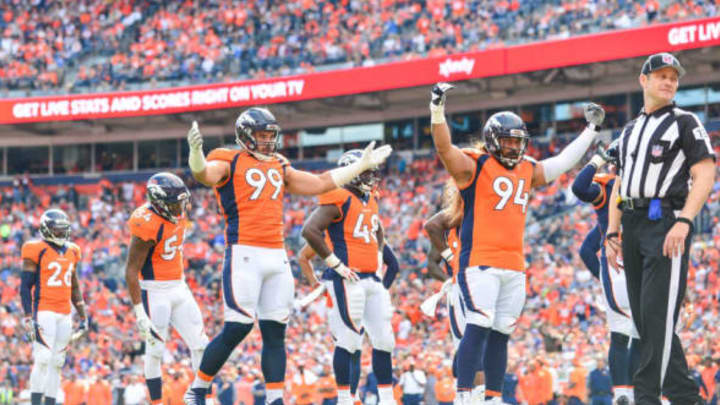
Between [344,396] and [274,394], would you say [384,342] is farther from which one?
[274,394]

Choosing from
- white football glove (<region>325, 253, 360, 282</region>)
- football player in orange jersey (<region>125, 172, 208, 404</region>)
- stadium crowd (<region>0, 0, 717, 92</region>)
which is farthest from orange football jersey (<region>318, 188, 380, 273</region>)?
stadium crowd (<region>0, 0, 717, 92</region>)

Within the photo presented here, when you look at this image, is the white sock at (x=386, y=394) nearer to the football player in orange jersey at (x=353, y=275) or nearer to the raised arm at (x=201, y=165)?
the football player in orange jersey at (x=353, y=275)

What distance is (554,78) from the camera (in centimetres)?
2909

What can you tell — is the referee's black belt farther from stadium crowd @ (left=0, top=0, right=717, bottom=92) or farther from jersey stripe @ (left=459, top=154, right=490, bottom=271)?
stadium crowd @ (left=0, top=0, right=717, bottom=92)

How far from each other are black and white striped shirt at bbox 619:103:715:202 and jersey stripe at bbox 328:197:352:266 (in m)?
4.32

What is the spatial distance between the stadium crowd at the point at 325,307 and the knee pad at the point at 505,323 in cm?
454

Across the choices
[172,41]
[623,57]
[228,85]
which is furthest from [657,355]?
[172,41]

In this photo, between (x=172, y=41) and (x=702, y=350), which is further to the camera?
(x=172, y=41)

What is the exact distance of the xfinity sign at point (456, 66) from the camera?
28.1 metres

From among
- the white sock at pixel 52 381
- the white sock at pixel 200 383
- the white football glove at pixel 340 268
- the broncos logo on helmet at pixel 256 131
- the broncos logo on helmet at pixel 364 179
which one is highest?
the broncos logo on helmet at pixel 256 131

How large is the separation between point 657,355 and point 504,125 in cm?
246

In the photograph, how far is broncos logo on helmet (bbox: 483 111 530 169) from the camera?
821 centimetres

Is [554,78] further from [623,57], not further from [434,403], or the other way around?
[434,403]

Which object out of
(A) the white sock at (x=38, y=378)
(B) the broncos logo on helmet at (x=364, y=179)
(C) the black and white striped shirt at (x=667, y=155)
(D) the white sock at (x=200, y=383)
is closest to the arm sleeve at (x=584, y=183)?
(C) the black and white striped shirt at (x=667, y=155)
